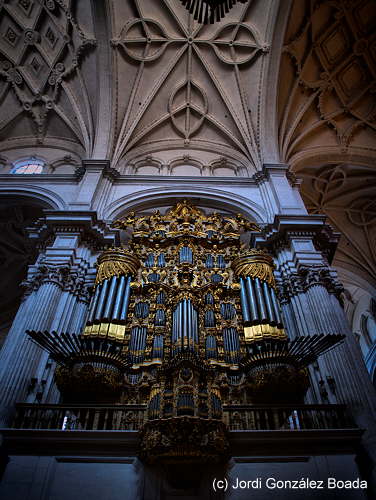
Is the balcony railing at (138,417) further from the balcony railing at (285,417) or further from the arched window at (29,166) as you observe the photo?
the arched window at (29,166)

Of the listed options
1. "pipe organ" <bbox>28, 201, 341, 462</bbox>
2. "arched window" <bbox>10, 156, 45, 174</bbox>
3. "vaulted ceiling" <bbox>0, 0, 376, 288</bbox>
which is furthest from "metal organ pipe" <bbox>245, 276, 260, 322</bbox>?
"arched window" <bbox>10, 156, 45, 174</bbox>

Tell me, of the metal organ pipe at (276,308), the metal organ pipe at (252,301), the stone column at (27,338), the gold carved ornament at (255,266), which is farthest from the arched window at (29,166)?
the metal organ pipe at (276,308)

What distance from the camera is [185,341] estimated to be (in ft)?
26.5

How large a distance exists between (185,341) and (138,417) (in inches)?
71.5

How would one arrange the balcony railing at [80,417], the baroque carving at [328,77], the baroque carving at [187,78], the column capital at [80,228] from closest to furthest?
the balcony railing at [80,417]
the column capital at [80,228]
the baroque carving at [328,77]
the baroque carving at [187,78]

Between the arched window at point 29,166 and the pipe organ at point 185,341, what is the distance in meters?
6.82

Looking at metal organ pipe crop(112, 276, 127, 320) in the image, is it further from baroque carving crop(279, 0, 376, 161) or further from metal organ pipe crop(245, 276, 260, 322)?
baroque carving crop(279, 0, 376, 161)

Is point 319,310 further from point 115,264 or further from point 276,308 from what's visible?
point 115,264

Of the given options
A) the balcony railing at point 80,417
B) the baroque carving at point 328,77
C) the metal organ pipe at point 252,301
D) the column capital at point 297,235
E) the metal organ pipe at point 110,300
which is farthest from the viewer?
the baroque carving at point 328,77

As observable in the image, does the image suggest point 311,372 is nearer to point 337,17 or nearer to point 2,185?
point 2,185

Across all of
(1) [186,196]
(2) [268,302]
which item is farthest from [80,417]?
(1) [186,196]

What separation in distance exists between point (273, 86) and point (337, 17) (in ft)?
12.8

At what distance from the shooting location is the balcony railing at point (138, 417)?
680cm

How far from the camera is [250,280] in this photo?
31.9 ft
